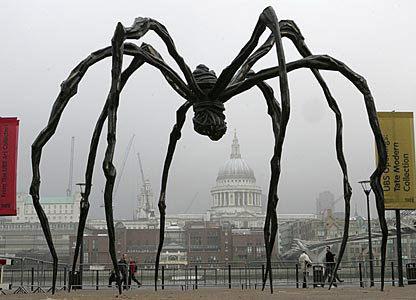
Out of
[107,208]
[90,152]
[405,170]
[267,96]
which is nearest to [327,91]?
[267,96]

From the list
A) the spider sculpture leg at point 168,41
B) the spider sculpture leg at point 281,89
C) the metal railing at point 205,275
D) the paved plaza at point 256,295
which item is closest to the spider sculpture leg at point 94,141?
the spider sculpture leg at point 168,41

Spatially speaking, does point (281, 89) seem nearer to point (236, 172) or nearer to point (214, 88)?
point (214, 88)

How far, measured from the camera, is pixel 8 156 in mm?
17469

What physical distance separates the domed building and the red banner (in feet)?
328

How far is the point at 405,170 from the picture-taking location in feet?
55.0

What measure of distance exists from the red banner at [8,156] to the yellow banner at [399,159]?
30.7 feet

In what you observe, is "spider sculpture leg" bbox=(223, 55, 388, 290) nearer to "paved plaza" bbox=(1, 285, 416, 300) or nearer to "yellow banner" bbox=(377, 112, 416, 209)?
"paved plaza" bbox=(1, 285, 416, 300)

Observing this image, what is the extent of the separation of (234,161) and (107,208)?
416ft

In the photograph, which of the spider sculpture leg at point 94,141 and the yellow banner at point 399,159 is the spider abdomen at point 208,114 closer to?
the spider sculpture leg at point 94,141

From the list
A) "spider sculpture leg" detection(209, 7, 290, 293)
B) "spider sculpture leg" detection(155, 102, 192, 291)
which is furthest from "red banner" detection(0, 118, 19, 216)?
"spider sculpture leg" detection(209, 7, 290, 293)

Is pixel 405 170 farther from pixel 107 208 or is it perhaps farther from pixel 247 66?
pixel 107 208

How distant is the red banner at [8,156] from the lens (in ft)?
56.9

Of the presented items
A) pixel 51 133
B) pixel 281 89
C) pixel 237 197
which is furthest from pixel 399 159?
pixel 237 197

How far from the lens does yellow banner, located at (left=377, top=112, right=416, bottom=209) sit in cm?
1609
